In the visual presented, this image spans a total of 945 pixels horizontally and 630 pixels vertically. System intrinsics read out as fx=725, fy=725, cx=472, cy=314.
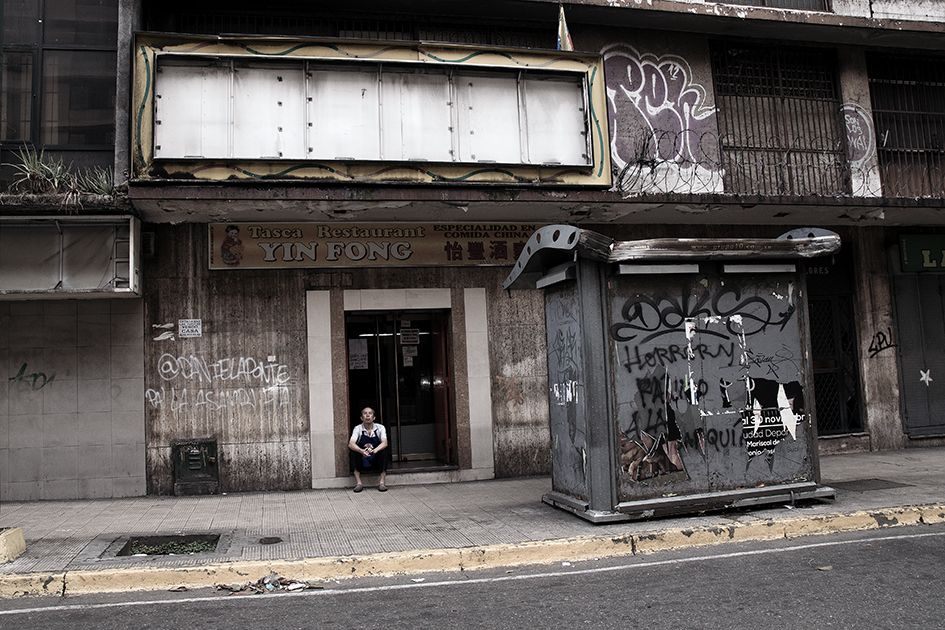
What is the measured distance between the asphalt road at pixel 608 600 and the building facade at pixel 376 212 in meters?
2.89

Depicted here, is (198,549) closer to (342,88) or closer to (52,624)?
(52,624)

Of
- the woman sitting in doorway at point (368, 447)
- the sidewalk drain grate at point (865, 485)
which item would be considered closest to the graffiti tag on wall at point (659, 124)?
the sidewalk drain grate at point (865, 485)

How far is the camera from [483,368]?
11.5 m

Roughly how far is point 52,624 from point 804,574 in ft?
18.9

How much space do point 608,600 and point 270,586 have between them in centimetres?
283

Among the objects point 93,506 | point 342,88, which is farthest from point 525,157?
point 93,506

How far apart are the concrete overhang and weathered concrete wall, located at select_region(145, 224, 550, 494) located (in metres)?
0.83

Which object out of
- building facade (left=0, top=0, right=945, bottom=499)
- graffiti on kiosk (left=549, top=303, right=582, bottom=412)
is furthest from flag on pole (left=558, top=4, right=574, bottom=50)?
graffiti on kiosk (left=549, top=303, right=582, bottom=412)

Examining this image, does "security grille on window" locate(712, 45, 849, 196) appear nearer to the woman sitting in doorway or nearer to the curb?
the curb

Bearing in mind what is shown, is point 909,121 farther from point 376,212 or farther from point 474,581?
point 474,581

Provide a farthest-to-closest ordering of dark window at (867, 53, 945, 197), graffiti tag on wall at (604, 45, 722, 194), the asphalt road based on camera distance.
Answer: dark window at (867, 53, 945, 197) → graffiti tag on wall at (604, 45, 722, 194) → the asphalt road

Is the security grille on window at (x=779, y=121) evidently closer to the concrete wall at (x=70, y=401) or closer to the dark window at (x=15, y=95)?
the concrete wall at (x=70, y=401)

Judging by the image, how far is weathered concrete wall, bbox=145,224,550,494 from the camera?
10.5 m

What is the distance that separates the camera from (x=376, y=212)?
35.0 feet
